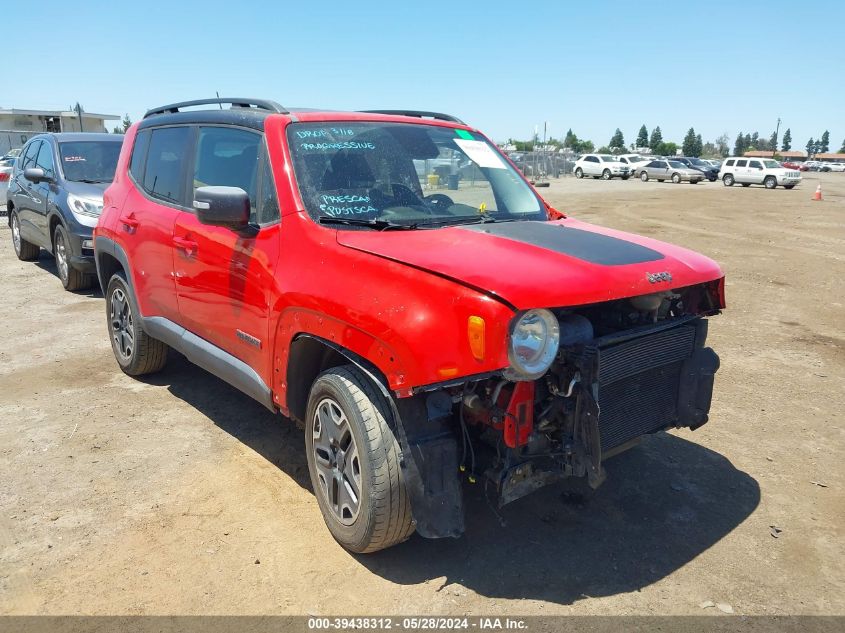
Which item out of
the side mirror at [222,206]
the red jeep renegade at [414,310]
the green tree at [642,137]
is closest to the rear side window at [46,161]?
the red jeep renegade at [414,310]

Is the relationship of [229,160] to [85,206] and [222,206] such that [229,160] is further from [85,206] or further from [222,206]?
[85,206]

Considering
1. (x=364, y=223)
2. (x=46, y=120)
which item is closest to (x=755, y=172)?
(x=364, y=223)

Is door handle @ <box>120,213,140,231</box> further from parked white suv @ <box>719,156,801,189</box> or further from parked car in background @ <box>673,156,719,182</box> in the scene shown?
parked car in background @ <box>673,156,719,182</box>

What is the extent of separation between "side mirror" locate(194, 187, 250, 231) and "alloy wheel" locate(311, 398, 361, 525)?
1065mm

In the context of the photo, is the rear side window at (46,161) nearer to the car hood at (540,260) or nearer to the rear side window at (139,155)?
the rear side window at (139,155)

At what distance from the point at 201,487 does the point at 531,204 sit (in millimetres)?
2628

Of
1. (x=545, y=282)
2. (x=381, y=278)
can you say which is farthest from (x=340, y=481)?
(x=545, y=282)

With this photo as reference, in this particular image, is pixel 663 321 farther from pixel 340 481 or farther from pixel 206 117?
pixel 206 117

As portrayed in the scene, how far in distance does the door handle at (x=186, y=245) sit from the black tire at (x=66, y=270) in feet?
15.8

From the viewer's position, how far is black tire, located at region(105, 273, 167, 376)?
200 inches

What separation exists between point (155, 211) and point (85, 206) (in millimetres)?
4225

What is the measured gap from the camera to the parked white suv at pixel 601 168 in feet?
144

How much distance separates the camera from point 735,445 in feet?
14.3

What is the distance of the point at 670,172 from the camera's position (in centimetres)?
4103
